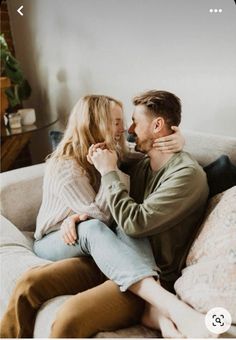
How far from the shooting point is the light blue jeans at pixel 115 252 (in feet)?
2.47

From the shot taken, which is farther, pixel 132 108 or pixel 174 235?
pixel 132 108

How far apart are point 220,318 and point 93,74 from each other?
2.50 feet

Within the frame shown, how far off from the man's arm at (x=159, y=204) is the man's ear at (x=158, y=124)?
12 centimetres

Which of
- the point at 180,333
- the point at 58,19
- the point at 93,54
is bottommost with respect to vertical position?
the point at 180,333

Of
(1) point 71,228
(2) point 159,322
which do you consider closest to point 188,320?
(2) point 159,322

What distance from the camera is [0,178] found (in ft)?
3.99

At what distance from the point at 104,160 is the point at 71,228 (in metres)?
0.17

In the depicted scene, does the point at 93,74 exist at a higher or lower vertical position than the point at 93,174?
higher

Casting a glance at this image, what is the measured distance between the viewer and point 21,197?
1.21 metres

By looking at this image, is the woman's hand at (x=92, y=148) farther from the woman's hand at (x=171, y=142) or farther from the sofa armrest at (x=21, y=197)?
the sofa armrest at (x=21, y=197)

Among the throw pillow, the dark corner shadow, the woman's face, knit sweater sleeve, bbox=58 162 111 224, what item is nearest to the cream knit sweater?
knit sweater sleeve, bbox=58 162 111 224

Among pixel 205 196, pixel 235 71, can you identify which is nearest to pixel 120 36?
pixel 235 71

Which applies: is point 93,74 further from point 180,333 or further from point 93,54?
point 180,333

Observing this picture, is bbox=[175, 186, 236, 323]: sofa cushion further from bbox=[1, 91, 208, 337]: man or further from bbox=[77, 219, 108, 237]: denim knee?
bbox=[77, 219, 108, 237]: denim knee
